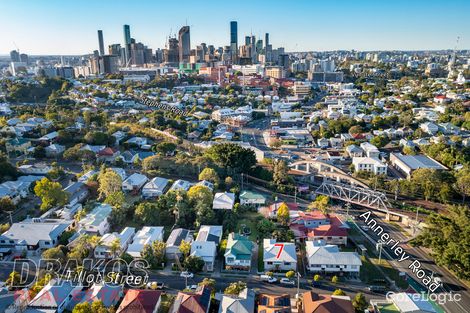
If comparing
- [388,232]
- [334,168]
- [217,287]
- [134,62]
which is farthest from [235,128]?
[134,62]

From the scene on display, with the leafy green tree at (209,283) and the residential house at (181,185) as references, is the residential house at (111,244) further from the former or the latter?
the residential house at (181,185)

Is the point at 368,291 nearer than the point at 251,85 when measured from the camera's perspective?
Yes

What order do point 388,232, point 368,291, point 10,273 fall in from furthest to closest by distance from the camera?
point 388,232, point 10,273, point 368,291

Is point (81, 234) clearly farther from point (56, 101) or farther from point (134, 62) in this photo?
point (134, 62)

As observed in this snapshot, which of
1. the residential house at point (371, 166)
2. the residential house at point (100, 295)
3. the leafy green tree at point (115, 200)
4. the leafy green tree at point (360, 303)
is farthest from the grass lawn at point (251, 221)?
the residential house at point (371, 166)

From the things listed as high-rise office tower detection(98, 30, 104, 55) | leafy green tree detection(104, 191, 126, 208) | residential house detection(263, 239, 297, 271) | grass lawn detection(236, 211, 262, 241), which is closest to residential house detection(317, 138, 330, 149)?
grass lawn detection(236, 211, 262, 241)

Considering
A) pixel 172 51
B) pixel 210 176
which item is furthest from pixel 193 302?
pixel 172 51

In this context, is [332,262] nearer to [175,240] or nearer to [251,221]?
[251,221]
